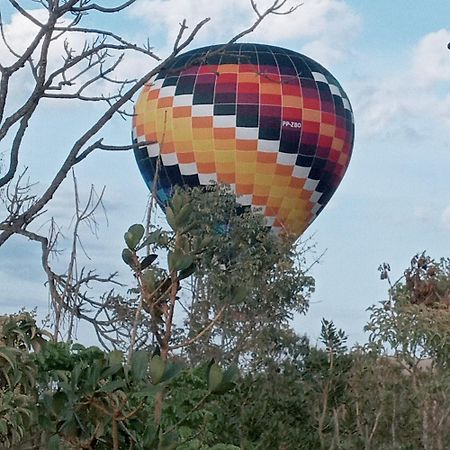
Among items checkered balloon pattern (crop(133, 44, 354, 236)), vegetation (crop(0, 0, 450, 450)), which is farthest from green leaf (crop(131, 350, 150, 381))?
checkered balloon pattern (crop(133, 44, 354, 236))

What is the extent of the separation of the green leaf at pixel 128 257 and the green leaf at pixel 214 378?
402mm

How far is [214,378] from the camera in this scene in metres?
2.79

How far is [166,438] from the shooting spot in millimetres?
2957

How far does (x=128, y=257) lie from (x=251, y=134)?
2072 cm

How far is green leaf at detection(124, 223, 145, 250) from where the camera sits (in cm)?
297

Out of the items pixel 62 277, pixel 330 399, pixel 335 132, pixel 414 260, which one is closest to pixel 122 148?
pixel 62 277

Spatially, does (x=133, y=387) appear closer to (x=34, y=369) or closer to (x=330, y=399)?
(x=34, y=369)

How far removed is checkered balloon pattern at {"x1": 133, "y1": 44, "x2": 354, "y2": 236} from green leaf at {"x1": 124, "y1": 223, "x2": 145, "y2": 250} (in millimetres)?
20433

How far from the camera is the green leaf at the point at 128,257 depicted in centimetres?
301

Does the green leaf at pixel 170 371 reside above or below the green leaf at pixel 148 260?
below

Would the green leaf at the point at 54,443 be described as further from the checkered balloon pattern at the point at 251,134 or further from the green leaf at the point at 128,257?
the checkered balloon pattern at the point at 251,134

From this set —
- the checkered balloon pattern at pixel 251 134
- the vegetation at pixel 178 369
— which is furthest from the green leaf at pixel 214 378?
the checkered balloon pattern at pixel 251 134

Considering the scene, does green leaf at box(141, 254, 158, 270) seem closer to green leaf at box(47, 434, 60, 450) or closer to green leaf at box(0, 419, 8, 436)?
green leaf at box(47, 434, 60, 450)

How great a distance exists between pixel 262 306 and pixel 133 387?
17.3 meters
